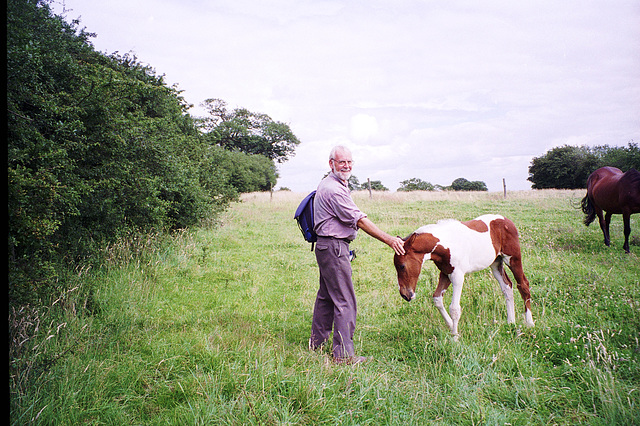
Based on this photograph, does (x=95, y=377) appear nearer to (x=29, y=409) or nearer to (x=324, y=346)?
(x=29, y=409)

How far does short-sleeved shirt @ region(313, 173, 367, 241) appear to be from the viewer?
366 cm

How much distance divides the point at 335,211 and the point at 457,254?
1.55 metres

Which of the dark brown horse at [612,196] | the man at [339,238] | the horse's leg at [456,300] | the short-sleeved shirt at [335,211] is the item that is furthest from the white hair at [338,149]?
the dark brown horse at [612,196]

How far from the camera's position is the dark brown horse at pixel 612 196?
792cm

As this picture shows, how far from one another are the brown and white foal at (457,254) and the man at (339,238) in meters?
0.31

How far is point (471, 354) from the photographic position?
366 cm

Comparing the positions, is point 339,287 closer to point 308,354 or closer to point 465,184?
point 308,354

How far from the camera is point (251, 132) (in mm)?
55500

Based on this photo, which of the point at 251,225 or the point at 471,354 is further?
the point at 251,225

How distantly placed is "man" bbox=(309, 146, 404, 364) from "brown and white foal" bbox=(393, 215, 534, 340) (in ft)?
1.00

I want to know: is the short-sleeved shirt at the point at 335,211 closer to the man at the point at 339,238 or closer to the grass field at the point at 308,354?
the man at the point at 339,238

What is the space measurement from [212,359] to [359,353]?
5.34ft

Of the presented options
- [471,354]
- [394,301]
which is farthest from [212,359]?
[394,301]

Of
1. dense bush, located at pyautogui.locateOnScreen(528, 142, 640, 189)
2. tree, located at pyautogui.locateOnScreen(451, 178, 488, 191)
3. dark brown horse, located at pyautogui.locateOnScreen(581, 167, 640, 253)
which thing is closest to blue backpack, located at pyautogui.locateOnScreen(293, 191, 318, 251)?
dark brown horse, located at pyautogui.locateOnScreen(581, 167, 640, 253)
